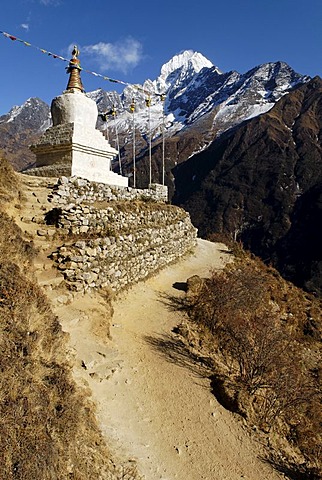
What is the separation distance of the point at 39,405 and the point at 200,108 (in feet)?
522

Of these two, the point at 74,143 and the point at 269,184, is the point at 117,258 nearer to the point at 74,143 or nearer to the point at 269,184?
the point at 74,143

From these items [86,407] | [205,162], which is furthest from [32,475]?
[205,162]

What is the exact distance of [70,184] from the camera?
1116 centimetres

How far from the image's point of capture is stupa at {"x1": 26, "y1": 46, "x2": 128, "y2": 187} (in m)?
13.3

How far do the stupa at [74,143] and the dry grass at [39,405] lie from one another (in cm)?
833

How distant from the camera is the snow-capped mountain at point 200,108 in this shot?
369 ft

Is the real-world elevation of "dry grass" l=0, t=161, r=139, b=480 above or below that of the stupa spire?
below

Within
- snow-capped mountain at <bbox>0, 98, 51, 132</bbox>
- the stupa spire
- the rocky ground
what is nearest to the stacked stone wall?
the rocky ground

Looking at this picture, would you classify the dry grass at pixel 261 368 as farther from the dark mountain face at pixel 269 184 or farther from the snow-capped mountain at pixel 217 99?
the snow-capped mountain at pixel 217 99

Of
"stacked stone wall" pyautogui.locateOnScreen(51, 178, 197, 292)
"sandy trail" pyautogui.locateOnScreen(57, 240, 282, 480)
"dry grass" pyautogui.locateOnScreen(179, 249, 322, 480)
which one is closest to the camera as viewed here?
"sandy trail" pyautogui.locateOnScreen(57, 240, 282, 480)

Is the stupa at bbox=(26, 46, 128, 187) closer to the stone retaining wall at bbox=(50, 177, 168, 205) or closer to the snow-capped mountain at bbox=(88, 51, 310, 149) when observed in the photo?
the stone retaining wall at bbox=(50, 177, 168, 205)

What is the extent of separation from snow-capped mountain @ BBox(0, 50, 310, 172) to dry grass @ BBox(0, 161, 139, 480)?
312ft

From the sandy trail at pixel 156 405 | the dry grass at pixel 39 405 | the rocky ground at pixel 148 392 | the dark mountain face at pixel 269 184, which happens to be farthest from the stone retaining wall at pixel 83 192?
the dark mountain face at pixel 269 184

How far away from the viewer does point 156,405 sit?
18.4 feet
